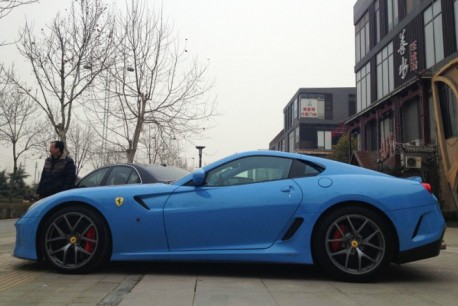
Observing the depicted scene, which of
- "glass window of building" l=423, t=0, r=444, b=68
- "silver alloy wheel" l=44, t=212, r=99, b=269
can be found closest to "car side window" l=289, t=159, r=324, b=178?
"silver alloy wheel" l=44, t=212, r=99, b=269

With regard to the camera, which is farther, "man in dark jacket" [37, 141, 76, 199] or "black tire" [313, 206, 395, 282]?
"man in dark jacket" [37, 141, 76, 199]

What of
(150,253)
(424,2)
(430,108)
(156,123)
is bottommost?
(150,253)

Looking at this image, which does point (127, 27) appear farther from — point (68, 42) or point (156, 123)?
point (156, 123)

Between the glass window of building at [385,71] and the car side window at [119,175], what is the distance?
27.3 m

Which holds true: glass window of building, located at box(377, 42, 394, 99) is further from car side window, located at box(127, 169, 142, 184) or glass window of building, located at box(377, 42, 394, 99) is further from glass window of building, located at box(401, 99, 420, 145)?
car side window, located at box(127, 169, 142, 184)

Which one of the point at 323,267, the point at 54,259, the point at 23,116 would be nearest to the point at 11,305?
the point at 54,259

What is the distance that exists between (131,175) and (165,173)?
467mm

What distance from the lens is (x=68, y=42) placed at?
17.3 meters

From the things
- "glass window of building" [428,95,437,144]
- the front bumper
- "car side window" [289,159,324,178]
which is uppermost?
"glass window of building" [428,95,437,144]

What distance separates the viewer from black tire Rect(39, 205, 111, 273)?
4812 millimetres

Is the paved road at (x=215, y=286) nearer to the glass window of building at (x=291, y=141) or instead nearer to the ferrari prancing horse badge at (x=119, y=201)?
the ferrari prancing horse badge at (x=119, y=201)

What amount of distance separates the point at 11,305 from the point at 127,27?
16385mm

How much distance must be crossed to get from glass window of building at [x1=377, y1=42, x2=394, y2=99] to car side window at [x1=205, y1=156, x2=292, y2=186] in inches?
1096

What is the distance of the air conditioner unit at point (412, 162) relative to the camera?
905 inches
